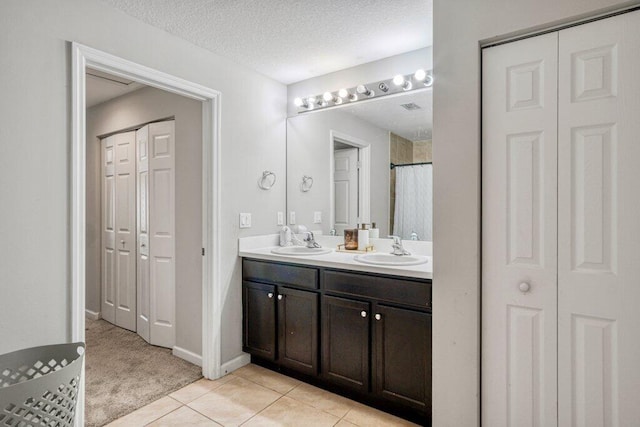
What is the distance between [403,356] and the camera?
2.01 m

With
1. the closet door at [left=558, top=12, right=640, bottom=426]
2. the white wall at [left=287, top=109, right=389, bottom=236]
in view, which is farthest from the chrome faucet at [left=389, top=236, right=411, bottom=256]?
the closet door at [left=558, top=12, right=640, bottom=426]

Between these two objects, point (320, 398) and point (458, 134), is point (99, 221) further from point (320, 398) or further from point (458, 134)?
point (458, 134)

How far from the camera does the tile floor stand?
6.78ft

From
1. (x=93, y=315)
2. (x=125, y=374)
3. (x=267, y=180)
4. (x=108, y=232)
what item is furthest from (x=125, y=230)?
(x=267, y=180)

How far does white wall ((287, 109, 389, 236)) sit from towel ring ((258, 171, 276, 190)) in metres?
0.21

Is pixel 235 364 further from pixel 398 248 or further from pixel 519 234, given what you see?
pixel 519 234

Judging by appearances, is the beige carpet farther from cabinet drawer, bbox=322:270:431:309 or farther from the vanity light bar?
the vanity light bar

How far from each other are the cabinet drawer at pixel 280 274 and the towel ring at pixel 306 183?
85 centimetres

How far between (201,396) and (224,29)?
2417 mm

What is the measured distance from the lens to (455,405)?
175cm

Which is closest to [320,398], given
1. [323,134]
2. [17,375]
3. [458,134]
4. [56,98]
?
[17,375]

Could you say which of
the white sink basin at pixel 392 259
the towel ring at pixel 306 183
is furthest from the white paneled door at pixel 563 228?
the towel ring at pixel 306 183

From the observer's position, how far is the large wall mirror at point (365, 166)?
2.61m

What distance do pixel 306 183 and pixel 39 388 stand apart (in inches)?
92.7
